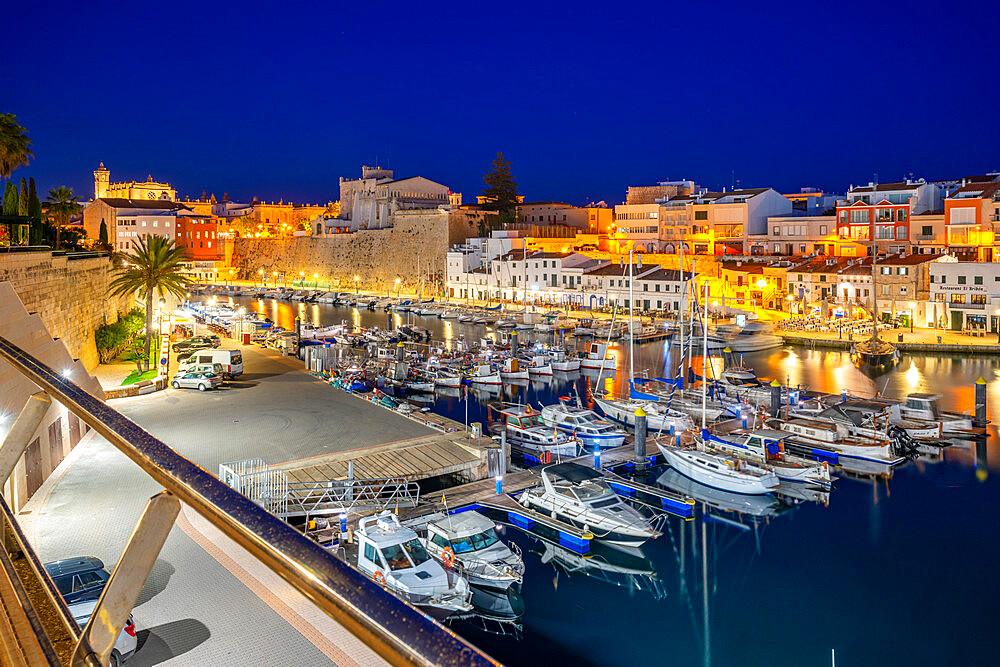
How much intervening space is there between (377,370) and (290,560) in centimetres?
2553

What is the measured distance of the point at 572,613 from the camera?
10.0 m

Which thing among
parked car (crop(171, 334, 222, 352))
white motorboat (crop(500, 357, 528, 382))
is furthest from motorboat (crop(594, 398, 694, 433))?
parked car (crop(171, 334, 222, 352))

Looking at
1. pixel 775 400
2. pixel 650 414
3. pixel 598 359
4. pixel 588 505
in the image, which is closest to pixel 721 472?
pixel 588 505

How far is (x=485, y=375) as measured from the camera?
83.6 ft

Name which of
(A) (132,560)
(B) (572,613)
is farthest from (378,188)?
(A) (132,560)

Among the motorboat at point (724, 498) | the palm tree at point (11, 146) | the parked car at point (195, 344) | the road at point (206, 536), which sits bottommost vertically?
the motorboat at point (724, 498)

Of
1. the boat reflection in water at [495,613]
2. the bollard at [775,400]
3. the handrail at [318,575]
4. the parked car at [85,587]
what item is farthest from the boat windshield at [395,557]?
the bollard at [775,400]

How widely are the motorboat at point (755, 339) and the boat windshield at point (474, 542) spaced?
24.9 m

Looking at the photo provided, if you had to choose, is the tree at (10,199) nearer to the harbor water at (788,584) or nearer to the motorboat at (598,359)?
the harbor water at (788,584)

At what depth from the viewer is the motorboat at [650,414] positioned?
18.4 meters

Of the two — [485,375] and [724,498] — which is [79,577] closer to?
[724,498]

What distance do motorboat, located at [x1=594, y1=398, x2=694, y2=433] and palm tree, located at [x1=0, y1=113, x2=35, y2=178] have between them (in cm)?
1895

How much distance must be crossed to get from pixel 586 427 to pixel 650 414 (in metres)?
Result: 2.59

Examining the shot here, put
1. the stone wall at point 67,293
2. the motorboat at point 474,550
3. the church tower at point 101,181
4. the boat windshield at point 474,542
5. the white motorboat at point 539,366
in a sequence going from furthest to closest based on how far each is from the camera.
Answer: the church tower at point 101,181
the white motorboat at point 539,366
the stone wall at point 67,293
the boat windshield at point 474,542
the motorboat at point 474,550
